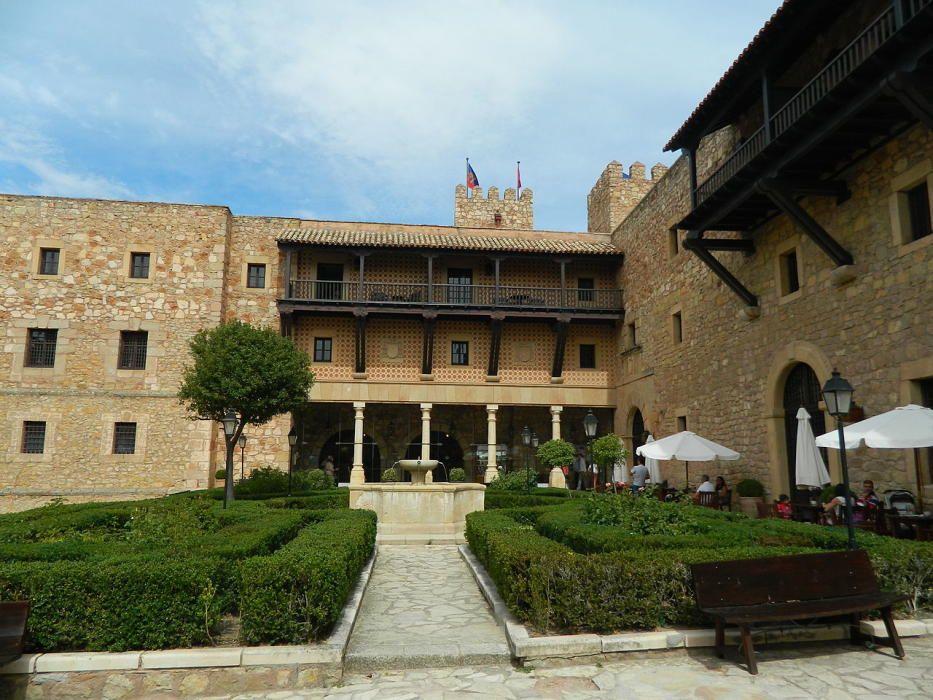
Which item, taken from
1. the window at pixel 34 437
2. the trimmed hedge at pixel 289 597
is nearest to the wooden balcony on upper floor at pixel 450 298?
the window at pixel 34 437

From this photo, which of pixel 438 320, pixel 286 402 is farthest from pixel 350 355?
pixel 286 402

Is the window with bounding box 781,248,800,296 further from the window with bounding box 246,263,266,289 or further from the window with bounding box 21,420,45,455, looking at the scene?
the window with bounding box 21,420,45,455

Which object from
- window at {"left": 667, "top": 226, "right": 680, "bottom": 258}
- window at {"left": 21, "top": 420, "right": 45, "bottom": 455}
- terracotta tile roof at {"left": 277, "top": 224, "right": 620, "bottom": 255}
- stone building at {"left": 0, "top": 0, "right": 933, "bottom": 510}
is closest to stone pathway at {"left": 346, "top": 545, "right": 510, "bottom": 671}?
stone building at {"left": 0, "top": 0, "right": 933, "bottom": 510}

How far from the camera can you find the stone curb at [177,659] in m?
4.42

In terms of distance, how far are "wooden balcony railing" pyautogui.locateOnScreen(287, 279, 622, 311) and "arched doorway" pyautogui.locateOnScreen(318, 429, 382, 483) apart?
5.02 meters

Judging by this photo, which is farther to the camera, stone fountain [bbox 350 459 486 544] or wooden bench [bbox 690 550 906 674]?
stone fountain [bbox 350 459 486 544]

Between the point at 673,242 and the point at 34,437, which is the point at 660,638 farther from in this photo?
the point at 34,437

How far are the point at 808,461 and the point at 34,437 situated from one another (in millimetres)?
20664

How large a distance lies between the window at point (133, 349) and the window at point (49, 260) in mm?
2941

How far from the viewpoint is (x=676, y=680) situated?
14.6 feet

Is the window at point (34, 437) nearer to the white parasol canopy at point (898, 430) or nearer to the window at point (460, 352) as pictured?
the window at point (460, 352)

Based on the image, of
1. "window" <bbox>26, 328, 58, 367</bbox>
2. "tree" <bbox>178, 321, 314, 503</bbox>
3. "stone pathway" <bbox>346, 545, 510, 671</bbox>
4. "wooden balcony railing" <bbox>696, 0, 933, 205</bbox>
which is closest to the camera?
"stone pathway" <bbox>346, 545, 510, 671</bbox>

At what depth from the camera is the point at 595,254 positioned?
2156cm

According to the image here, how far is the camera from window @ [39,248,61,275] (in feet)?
67.8
